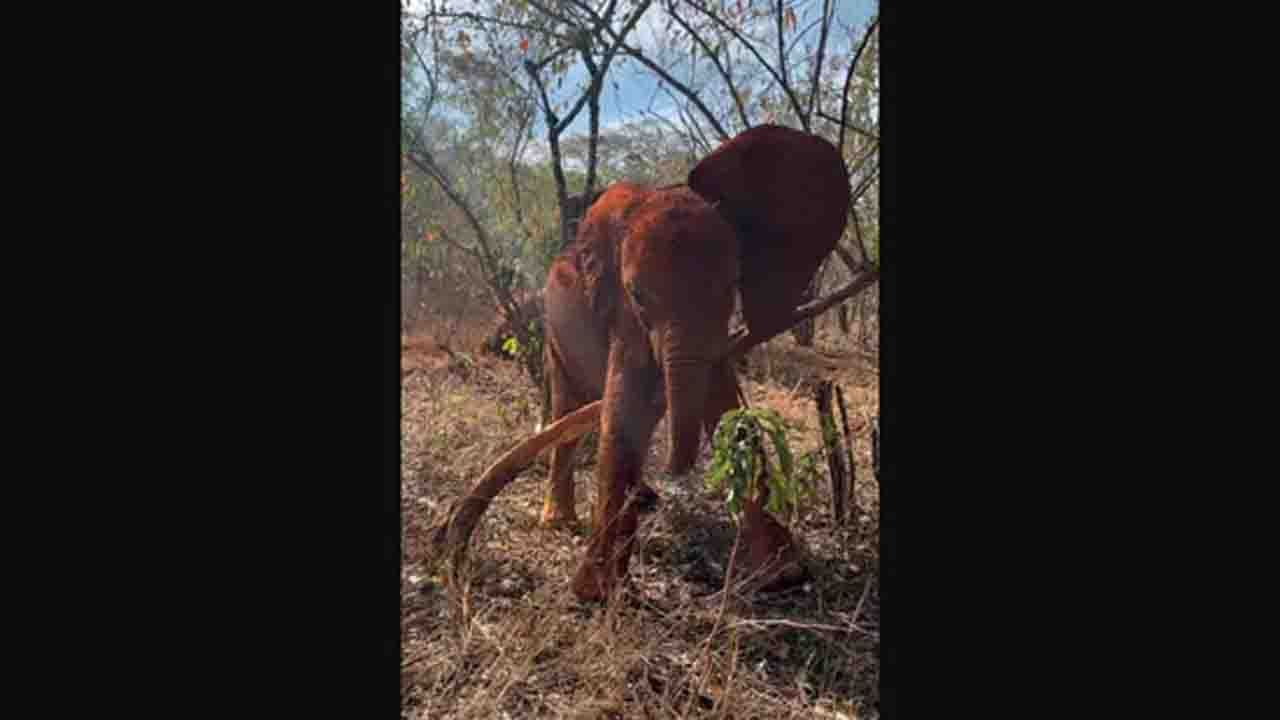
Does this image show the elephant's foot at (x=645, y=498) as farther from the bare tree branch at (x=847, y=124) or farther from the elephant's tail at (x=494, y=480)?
the bare tree branch at (x=847, y=124)

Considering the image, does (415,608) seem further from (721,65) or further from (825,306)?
(721,65)

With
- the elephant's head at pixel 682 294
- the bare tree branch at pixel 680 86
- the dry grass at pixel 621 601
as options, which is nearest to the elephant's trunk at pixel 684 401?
→ the elephant's head at pixel 682 294

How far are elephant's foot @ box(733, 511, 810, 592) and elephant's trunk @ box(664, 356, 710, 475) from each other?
41cm

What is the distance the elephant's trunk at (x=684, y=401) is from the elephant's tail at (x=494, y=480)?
391mm

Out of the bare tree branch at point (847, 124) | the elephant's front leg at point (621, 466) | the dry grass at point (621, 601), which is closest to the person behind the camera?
the dry grass at point (621, 601)

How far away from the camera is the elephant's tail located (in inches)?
102

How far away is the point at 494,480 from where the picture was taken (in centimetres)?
266

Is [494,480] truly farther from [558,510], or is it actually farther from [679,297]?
[679,297]

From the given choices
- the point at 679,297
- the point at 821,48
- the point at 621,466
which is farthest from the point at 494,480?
the point at 821,48

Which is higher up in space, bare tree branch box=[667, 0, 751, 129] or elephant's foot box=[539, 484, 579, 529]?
bare tree branch box=[667, 0, 751, 129]

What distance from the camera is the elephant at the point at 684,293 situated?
2.32 m

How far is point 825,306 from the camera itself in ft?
8.54

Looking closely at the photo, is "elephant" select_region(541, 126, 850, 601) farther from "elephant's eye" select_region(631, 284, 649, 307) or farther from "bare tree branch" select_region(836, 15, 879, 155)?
"bare tree branch" select_region(836, 15, 879, 155)

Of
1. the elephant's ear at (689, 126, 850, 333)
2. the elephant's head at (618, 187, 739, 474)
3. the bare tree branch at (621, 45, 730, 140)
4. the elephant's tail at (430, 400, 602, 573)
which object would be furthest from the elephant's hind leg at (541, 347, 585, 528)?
the bare tree branch at (621, 45, 730, 140)
